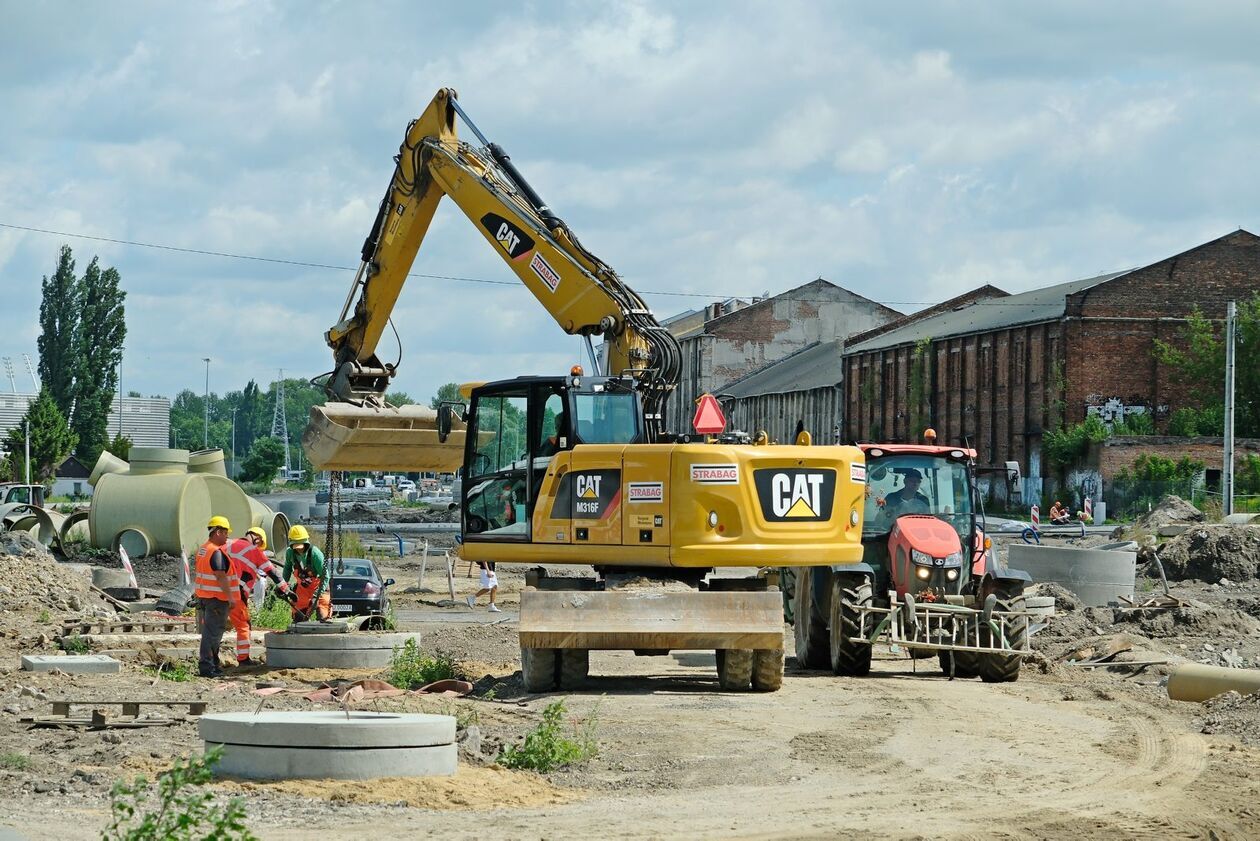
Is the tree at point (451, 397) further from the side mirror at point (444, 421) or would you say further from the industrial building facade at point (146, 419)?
the industrial building facade at point (146, 419)

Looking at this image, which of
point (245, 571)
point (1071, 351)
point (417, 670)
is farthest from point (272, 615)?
point (1071, 351)

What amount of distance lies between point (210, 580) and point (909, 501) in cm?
726

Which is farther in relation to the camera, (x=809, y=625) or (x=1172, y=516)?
(x=1172, y=516)

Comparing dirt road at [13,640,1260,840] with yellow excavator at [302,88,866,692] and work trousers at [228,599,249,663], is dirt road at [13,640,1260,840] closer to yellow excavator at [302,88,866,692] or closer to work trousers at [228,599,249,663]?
yellow excavator at [302,88,866,692]

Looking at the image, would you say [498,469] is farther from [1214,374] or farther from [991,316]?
[991,316]

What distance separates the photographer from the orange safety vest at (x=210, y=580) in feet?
56.1

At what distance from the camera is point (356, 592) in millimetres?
23453

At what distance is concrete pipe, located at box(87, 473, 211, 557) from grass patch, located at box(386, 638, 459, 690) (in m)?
19.1

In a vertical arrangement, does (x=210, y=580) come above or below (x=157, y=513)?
below

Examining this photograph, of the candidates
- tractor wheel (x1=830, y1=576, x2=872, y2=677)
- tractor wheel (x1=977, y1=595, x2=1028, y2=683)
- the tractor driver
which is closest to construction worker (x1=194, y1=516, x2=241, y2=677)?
tractor wheel (x1=830, y1=576, x2=872, y2=677)

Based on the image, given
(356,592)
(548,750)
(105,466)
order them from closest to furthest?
1. (548,750)
2. (356,592)
3. (105,466)

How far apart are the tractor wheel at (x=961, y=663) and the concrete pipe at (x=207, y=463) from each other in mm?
27471

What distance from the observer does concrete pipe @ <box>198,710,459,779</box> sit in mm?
9727

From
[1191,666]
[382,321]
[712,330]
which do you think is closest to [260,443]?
[712,330]
